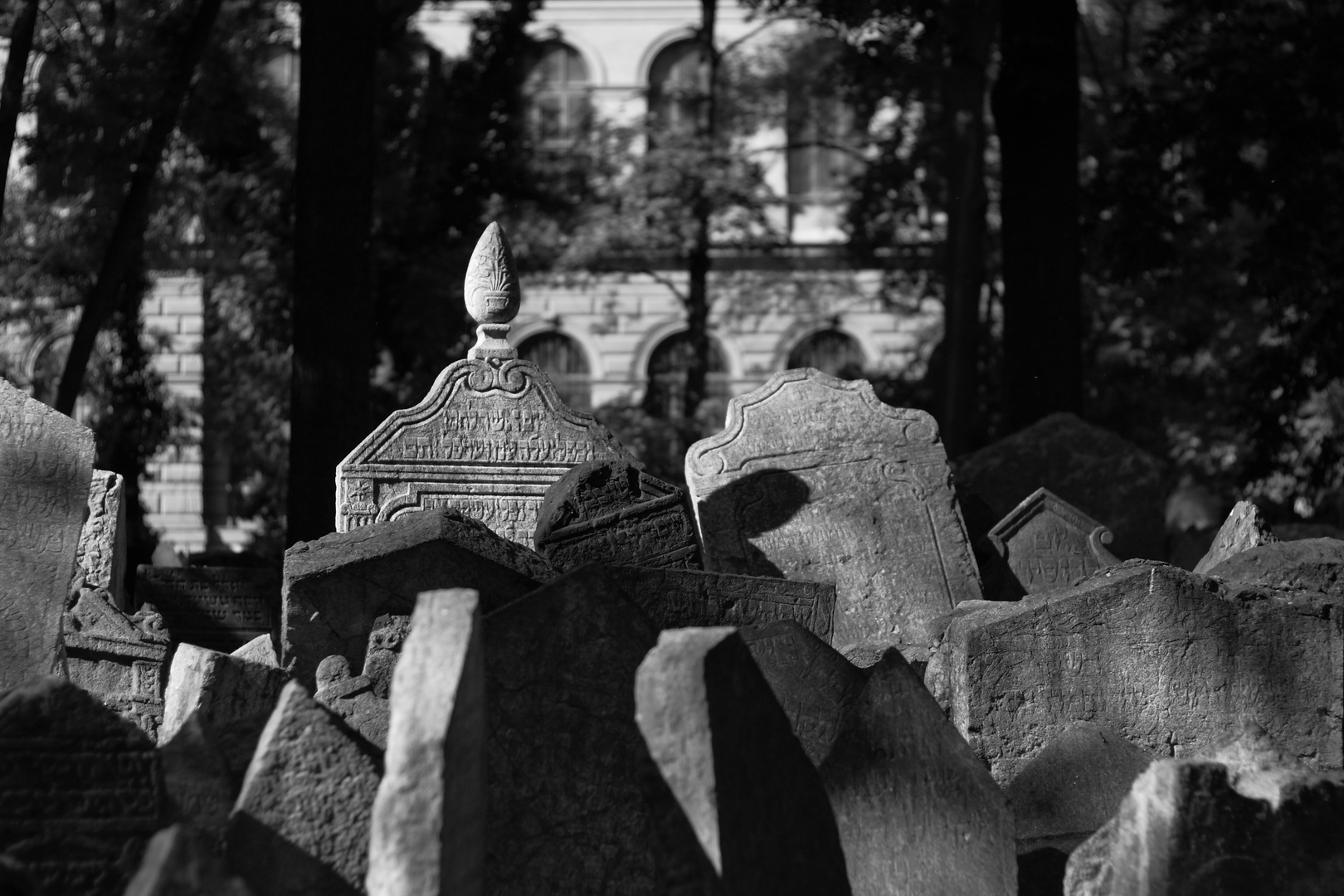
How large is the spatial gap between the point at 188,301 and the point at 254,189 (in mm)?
10705

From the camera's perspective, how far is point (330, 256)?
1032cm

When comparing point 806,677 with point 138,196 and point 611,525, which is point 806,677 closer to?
point 611,525

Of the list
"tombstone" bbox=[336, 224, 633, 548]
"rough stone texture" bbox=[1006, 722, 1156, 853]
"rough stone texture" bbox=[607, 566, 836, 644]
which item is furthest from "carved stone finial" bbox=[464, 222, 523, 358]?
"rough stone texture" bbox=[1006, 722, 1156, 853]

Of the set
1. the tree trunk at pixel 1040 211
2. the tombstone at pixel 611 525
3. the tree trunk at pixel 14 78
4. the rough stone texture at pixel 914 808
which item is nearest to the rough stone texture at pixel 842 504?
the tombstone at pixel 611 525

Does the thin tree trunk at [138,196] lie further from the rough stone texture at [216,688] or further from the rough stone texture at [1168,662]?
the rough stone texture at [1168,662]

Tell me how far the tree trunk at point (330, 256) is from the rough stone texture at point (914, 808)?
612 centimetres

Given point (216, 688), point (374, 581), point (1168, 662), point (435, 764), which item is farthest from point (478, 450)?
point (435, 764)

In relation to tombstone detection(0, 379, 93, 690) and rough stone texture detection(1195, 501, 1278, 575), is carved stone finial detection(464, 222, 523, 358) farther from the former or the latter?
rough stone texture detection(1195, 501, 1278, 575)

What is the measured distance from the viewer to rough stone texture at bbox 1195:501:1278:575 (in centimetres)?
659

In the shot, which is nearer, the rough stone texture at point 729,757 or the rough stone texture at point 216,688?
the rough stone texture at point 729,757

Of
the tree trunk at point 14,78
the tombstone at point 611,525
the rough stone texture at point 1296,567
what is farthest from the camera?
the tree trunk at point 14,78

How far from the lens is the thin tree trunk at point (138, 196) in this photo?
1195 cm

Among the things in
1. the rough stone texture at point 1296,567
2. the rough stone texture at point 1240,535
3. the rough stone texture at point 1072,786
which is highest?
the rough stone texture at point 1240,535

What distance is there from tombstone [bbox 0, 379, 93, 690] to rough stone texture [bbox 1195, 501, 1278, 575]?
3.94m
